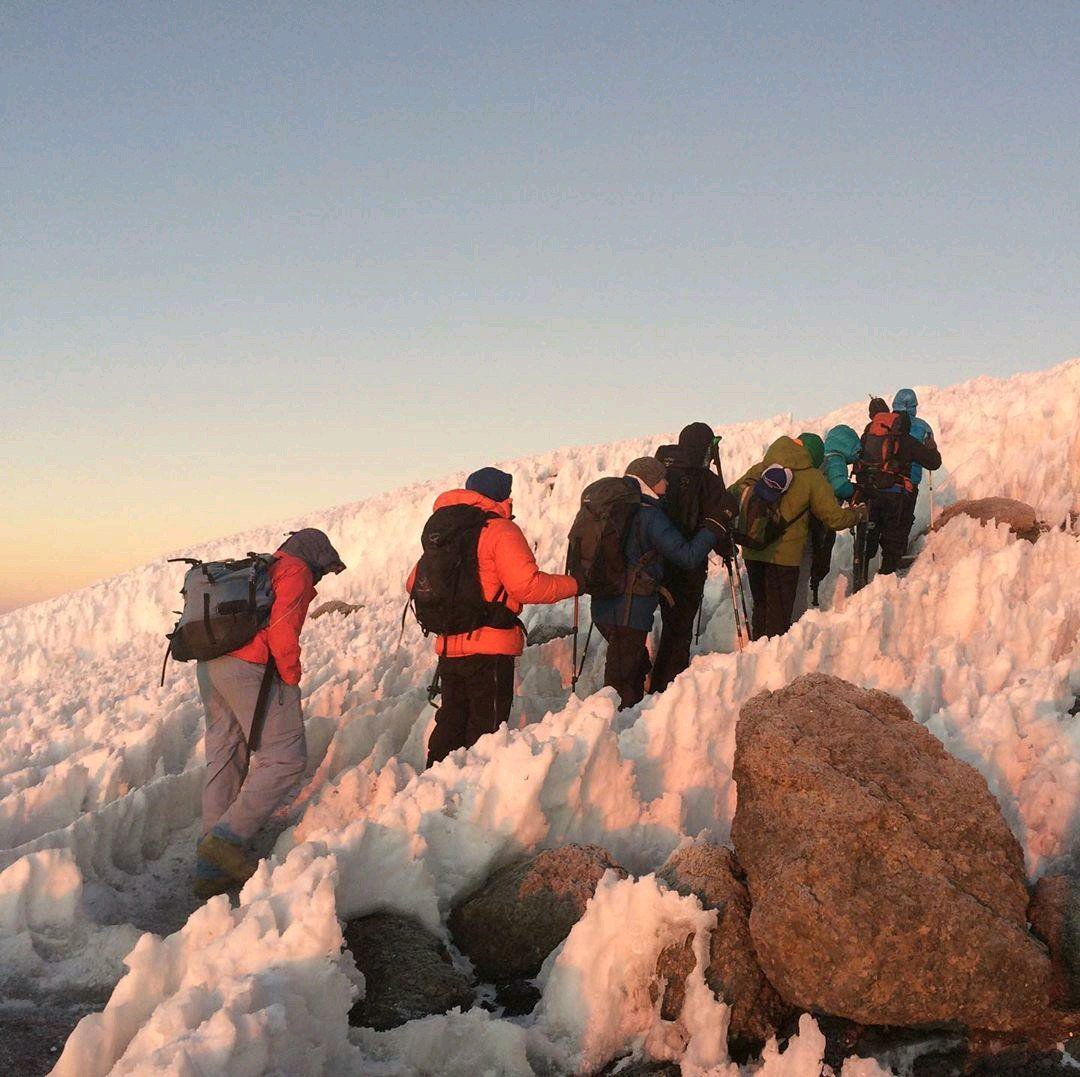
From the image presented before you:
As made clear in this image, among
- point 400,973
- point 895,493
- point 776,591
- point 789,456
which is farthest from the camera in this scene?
point 895,493

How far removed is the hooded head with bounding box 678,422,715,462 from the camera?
24.2 feet

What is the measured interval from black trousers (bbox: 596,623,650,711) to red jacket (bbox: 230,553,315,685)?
7.12 feet

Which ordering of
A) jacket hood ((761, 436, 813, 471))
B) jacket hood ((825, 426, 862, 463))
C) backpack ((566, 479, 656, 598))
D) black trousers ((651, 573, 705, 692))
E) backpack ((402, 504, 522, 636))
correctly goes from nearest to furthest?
backpack ((402, 504, 522, 636)) < backpack ((566, 479, 656, 598)) < black trousers ((651, 573, 705, 692)) < jacket hood ((761, 436, 813, 471)) < jacket hood ((825, 426, 862, 463))

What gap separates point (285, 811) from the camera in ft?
23.7

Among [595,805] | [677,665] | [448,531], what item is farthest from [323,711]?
[595,805]

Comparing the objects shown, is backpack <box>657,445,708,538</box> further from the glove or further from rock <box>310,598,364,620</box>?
rock <box>310,598,364,620</box>

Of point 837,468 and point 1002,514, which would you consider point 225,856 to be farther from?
point 1002,514

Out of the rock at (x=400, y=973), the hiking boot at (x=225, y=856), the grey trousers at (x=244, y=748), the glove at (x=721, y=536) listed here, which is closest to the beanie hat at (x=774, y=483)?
the glove at (x=721, y=536)

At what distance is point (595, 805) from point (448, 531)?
1.81 m

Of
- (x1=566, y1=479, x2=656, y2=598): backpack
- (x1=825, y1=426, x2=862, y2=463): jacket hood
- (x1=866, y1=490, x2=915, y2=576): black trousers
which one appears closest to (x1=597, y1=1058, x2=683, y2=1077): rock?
(x1=566, y1=479, x2=656, y2=598): backpack

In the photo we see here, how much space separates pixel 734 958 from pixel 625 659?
3.69 metres

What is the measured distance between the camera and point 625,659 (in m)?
7.26

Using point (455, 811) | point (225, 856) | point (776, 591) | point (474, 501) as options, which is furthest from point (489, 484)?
point (776, 591)

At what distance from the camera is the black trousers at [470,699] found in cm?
627
